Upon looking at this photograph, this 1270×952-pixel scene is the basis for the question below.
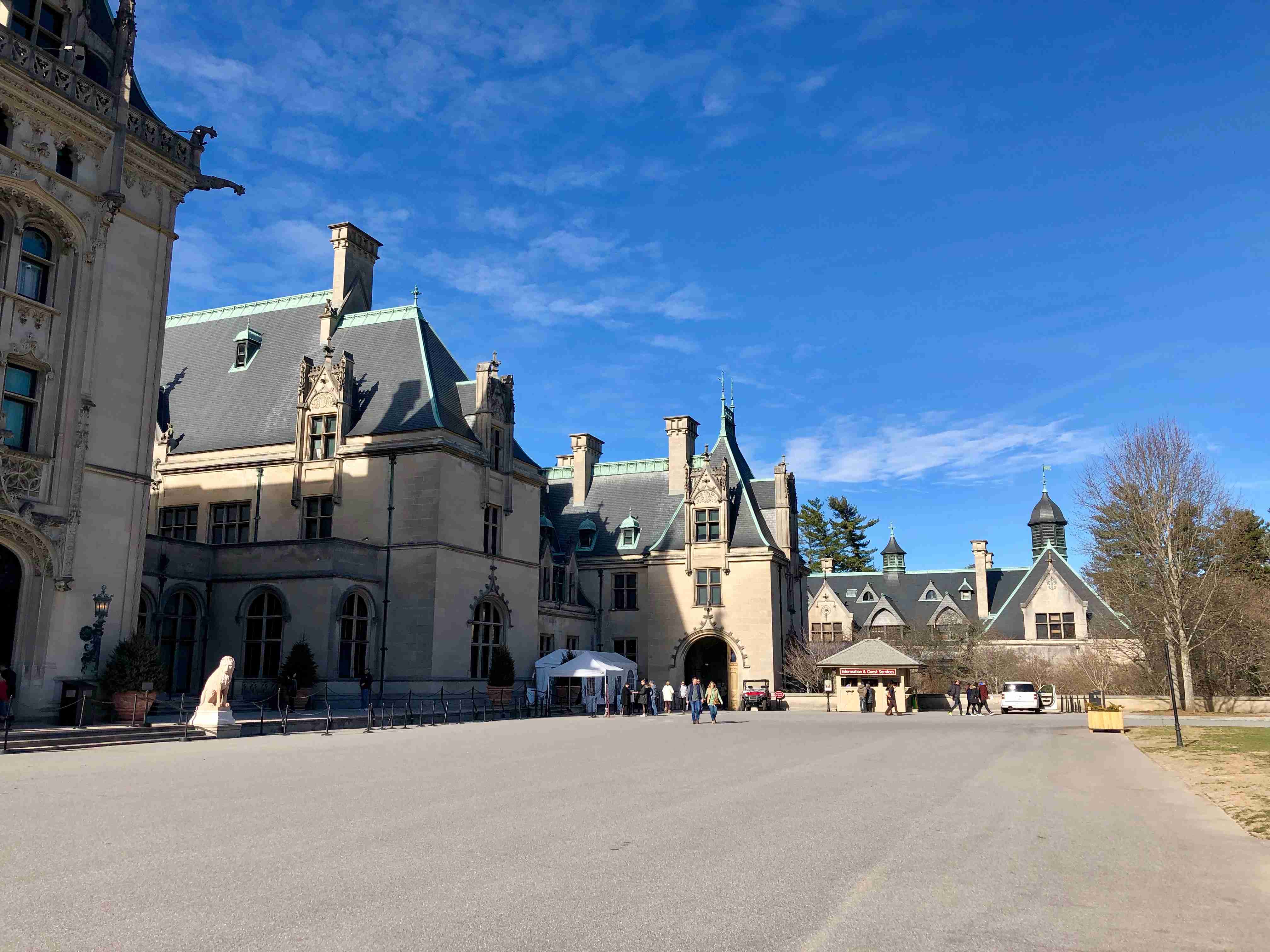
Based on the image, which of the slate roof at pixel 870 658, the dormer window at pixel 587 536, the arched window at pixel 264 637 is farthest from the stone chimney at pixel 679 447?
the arched window at pixel 264 637

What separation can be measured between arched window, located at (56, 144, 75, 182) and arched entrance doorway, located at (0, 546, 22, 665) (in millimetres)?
9287

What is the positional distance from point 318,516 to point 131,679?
52.3ft

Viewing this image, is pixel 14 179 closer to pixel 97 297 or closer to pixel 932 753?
pixel 97 297

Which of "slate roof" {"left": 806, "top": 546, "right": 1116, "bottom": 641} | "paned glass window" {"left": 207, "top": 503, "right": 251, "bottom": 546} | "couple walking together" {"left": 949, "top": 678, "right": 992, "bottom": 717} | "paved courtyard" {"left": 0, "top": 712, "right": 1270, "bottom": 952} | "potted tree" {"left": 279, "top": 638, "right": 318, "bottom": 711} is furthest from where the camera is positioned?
"slate roof" {"left": 806, "top": 546, "right": 1116, "bottom": 641}

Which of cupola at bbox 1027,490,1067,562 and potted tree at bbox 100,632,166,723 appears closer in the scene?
potted tree at bbox 100,632,166,723

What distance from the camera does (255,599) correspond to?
34.8m

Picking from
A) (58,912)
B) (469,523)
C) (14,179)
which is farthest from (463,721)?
(58,912)

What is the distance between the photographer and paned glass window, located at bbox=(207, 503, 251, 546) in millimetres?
40250

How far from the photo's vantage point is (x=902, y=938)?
21.0 feet

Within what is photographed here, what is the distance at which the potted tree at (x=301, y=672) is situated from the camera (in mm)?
30766

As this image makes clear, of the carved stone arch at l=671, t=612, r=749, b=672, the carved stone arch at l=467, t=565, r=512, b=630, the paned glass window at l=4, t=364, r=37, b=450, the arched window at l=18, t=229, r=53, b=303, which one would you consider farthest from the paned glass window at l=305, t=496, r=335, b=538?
the carved stone arch at l=671, t=612, r=749, b=672

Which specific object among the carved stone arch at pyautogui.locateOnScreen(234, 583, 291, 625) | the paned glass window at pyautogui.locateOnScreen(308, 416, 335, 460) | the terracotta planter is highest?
the paned glass window at pyautogui.locateOnScreen(308, 416, 335, 460)

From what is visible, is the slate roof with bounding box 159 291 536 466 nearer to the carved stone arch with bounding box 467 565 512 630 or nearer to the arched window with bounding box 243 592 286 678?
the carved stone arch with bounding box 467 565 512 630

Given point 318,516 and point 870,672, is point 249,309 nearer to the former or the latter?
point 318,516
